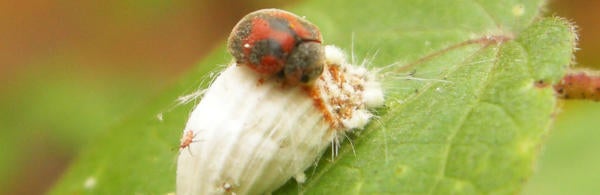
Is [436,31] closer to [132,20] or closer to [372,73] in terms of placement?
[372,73]

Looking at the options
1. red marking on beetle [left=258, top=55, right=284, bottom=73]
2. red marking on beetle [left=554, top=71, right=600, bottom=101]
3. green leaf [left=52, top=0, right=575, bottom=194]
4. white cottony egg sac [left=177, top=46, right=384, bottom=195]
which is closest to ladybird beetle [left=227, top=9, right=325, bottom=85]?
red marking on beetle [left=258, top=55, right=284, bottom=73]

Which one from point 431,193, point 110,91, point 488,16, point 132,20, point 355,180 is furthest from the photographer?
point 132,20

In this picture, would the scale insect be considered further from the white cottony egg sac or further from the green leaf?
the green leaf

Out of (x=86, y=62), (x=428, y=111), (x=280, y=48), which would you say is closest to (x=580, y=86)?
(x=428, y=111)

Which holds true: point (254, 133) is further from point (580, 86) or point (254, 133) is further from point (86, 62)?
point (86, 62)

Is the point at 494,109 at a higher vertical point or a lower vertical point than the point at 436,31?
lower

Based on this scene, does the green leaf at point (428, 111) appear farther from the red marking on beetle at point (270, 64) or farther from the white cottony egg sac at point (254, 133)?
the red marking on beetle at point (270, 64)

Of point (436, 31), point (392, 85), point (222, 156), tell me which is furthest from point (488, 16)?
point (222, 156)
